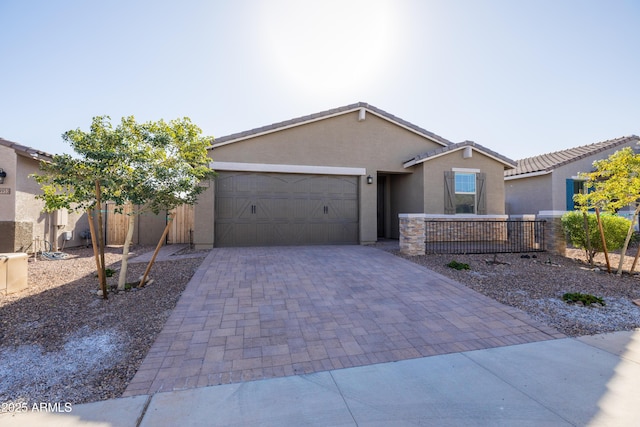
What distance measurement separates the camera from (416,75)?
30.8 feet

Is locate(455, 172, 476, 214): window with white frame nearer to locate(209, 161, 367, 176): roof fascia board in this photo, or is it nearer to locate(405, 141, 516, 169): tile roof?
locate(405, 141, 516, 169): tile roof

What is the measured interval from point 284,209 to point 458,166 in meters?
7.08

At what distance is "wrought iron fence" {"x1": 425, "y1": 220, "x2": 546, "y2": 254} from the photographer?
31.4ft

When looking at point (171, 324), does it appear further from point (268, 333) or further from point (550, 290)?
point (550, 290)

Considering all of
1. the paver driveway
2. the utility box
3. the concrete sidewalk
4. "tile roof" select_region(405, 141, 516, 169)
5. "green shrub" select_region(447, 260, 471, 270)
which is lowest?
the concrete sidewalk

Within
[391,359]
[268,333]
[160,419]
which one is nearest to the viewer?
[160,419]

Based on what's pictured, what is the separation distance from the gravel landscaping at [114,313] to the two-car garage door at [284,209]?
267cm

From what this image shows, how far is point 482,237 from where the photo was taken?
36.3ft

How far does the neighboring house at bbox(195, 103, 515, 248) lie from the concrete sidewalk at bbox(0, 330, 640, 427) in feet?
26.4

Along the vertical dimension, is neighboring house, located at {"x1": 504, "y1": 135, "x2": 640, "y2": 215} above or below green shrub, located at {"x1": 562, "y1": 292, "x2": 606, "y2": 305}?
above

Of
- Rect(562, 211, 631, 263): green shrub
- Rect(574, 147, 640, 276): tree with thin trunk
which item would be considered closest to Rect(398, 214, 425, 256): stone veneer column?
Rect(574, 147, 640, 276): tree with thin trunk

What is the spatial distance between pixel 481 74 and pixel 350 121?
460 cm

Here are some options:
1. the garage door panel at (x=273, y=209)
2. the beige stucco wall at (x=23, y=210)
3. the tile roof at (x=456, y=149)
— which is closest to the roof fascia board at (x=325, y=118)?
the tile roof at (x=456, y=149)

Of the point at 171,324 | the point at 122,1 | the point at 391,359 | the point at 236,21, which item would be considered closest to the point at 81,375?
the point at 171,324
